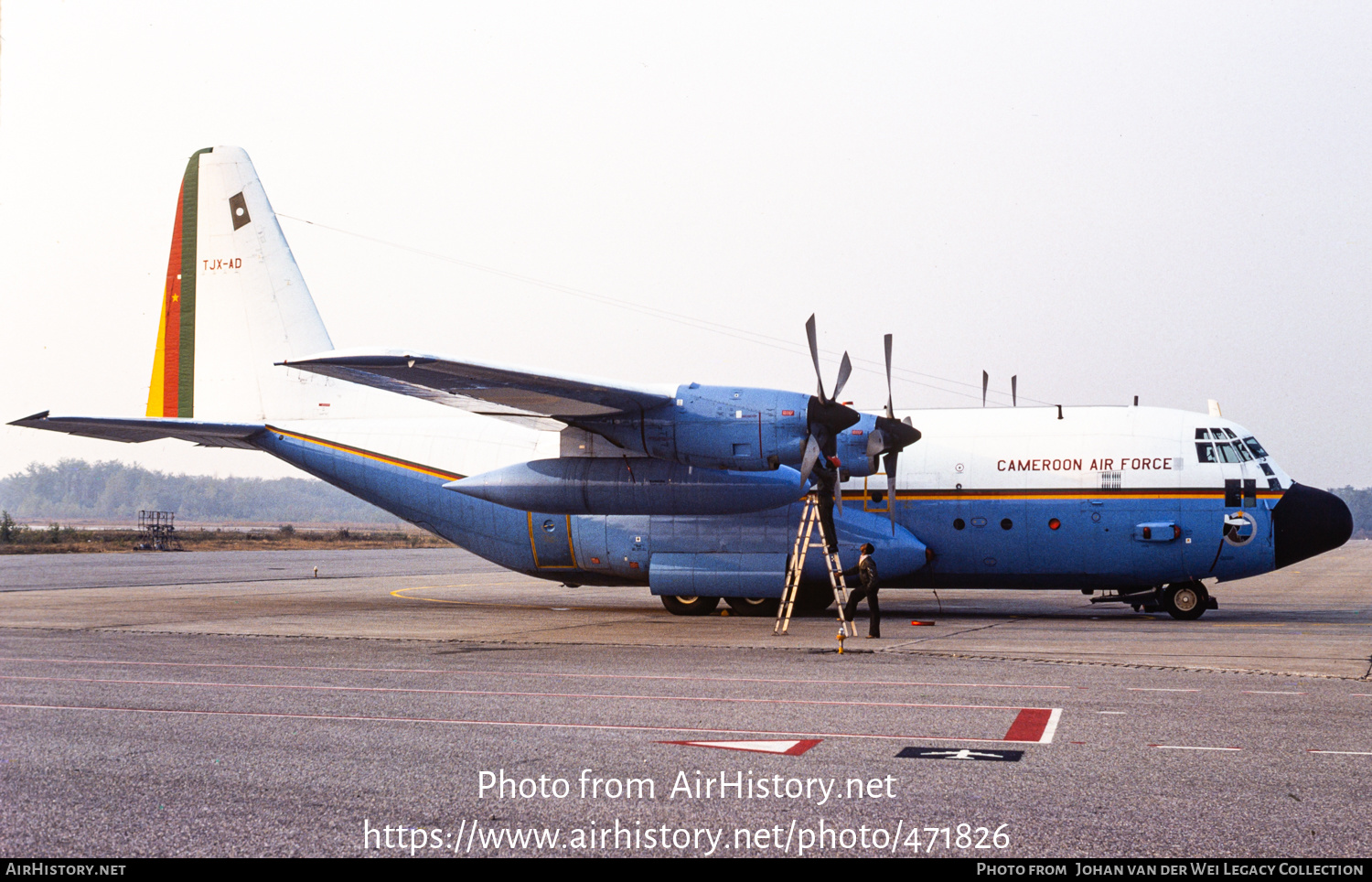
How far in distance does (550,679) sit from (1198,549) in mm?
15269

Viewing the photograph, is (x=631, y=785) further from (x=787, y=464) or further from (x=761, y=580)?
(x=761, y=580)

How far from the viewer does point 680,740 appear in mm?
10023

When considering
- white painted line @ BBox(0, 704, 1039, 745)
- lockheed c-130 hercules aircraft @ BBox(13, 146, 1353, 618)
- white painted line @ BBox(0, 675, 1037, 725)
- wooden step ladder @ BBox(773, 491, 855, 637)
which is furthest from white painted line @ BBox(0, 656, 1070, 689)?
lockheed c-130 hercules aircraft @ BBox(13, 146, 1353, 618)

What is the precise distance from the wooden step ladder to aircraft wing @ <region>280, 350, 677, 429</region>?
3729mm

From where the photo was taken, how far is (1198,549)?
23.1 meters

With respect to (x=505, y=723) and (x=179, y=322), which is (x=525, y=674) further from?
(x=179, y=322)

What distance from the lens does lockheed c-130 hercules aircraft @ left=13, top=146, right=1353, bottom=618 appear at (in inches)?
870

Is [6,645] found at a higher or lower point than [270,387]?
lower

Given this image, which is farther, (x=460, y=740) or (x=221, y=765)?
(x=460, y=740)

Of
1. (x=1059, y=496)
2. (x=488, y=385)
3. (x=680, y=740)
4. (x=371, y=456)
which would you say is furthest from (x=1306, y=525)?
(x=371, y=456)

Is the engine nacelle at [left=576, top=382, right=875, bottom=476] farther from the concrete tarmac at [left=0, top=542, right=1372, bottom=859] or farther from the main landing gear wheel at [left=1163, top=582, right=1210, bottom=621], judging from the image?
the main landing gear wheel at [left=1163, top=582, right=1210, bottom=621]

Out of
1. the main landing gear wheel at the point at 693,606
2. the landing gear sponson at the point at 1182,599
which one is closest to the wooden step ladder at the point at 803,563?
the main landing gear wheel at the point at 693,606

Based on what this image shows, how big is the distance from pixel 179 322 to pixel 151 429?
4.77 m

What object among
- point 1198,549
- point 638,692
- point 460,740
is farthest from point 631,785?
point 1198,549
